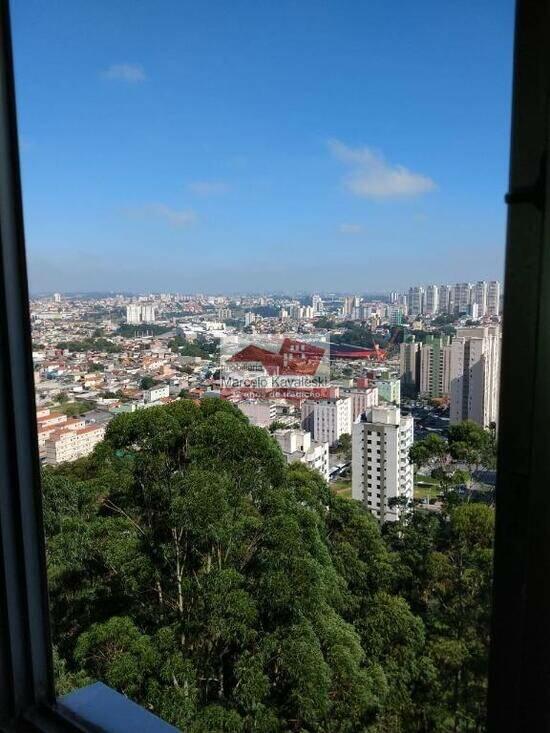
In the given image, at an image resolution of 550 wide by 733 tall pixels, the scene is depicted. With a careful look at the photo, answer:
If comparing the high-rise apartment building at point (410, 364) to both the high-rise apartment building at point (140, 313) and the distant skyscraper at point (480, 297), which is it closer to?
the distant skyscraper at point (480, 297)

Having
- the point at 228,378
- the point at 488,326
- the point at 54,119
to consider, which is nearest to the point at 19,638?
the point at 228,378

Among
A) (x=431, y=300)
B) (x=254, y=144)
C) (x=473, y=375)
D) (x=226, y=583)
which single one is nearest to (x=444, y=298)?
(x=431, y=300)

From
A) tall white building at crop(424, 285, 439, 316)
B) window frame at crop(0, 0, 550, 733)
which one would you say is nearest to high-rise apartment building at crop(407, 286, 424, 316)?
tall white building at crop(424, 285, 439, 316)

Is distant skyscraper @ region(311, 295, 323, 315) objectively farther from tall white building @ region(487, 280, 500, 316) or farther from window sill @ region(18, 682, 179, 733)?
window sill @ region(18, 682, 179, 733)

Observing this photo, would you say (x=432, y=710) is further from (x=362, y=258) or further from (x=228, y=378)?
(x=362, y=258)

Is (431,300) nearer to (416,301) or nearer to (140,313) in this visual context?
(416,301)
